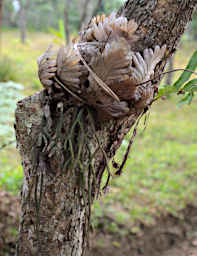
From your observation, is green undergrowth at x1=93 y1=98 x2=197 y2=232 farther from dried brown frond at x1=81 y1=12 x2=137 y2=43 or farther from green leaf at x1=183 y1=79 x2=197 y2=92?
dried brown frond at x1=81 y1=12 x2=137 y2=43

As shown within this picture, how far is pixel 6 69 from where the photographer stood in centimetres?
676

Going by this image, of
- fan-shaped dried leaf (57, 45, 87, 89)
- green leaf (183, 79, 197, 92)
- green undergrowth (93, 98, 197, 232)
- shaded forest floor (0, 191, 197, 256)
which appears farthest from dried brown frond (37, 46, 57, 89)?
shaded forest floor (0, 191, 197, 256)

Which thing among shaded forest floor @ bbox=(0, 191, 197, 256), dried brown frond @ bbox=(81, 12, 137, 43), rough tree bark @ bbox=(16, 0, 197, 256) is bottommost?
shaded forest floor @ bbox=(0, 191, 197, 256)

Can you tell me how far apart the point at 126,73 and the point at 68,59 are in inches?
6.3

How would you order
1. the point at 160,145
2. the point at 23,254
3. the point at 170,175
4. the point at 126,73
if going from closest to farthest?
the point at 126,73
the point at 23,254
the point at 170,175
the point at 160,145

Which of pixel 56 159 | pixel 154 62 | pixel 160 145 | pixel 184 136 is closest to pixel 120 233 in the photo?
pixel 56 159

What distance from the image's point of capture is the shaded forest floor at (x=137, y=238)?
2.10 metres

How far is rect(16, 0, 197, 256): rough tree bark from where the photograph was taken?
86 cm

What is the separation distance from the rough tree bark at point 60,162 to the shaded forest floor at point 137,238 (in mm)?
1106

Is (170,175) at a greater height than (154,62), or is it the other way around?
(154,62)

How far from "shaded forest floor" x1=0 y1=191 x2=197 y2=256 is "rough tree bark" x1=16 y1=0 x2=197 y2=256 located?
1.11 metres

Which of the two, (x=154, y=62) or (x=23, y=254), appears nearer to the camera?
(x=154, y=62)

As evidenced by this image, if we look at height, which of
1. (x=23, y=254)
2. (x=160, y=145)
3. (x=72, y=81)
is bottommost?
(x=160, y=145)

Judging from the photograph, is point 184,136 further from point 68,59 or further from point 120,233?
point 68,59
